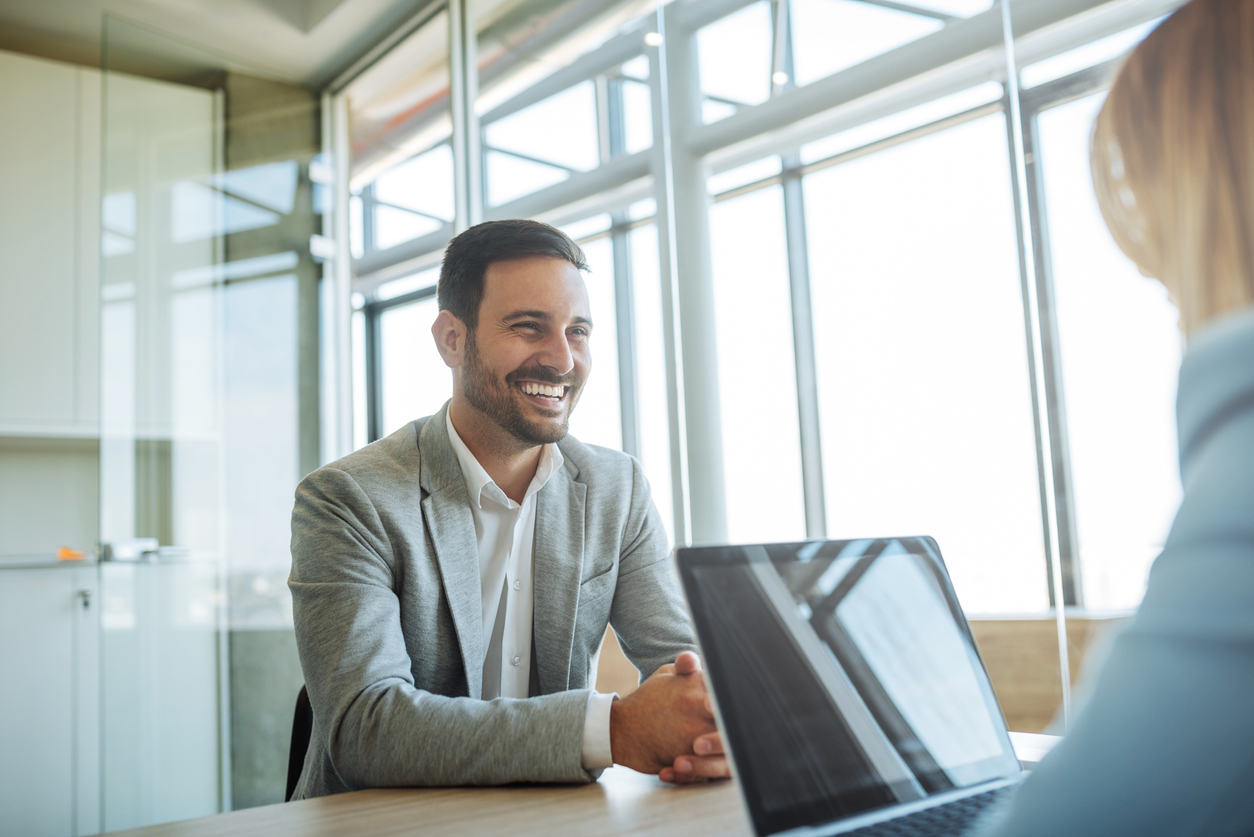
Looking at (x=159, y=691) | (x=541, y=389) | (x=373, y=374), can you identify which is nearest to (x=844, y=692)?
(x=541, y=389)

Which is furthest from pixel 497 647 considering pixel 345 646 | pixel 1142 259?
pixel 1142 259

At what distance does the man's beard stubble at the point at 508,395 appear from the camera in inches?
62.4

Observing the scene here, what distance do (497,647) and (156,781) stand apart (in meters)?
2.32

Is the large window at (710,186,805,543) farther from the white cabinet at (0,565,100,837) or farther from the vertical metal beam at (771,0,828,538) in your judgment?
the white cabinet at (0,565,100,837)

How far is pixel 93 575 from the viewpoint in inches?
125

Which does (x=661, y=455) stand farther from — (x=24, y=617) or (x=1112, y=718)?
(x=1112, y=718)

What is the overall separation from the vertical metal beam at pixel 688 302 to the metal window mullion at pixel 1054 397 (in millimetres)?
994

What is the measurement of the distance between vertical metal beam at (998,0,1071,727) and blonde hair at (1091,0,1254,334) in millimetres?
1909

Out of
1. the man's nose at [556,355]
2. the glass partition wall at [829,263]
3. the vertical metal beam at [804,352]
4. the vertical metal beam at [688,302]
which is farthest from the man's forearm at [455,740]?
the vertical metal beam at [804,352]

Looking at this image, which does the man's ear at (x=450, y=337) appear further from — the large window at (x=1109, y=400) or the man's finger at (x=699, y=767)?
the large window at (x=1109, y=400)

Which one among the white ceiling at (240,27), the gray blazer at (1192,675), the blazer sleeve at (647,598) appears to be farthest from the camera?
the white ceiling at (240,27)

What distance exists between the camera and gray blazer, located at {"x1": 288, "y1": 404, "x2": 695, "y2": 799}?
0.98m

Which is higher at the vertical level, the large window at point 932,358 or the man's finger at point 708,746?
the large window at point 932,358

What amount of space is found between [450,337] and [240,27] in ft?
8.92
